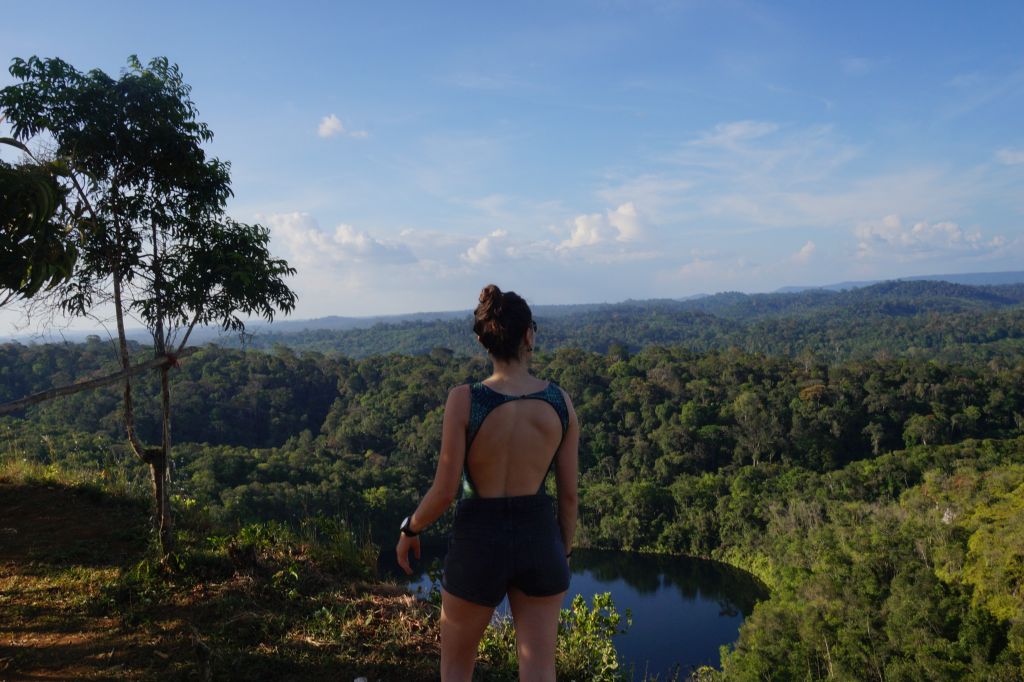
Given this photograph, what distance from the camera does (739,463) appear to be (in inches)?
1278

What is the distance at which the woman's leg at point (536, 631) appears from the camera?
1.45 meters

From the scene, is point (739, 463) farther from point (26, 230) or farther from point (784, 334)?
point (784, 334)

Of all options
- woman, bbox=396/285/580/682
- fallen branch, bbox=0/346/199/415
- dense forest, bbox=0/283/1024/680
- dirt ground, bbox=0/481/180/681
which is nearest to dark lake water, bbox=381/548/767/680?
dense forest, bbox=0/283/1024/680

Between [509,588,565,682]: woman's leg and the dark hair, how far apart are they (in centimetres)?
55

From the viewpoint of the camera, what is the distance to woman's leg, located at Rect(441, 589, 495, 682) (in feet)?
4.71

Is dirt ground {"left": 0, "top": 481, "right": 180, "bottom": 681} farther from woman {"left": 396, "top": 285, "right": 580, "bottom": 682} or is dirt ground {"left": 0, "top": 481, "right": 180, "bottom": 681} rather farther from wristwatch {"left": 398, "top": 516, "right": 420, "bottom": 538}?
woman {"left": 396, "top": 285, "right": 580, "bottom": 682}

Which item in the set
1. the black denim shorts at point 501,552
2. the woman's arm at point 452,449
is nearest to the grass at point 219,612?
the black denim shorts at point 501,552

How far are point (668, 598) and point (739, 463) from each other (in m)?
11.3

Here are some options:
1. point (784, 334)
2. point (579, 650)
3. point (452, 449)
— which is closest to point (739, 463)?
point (579, 650)

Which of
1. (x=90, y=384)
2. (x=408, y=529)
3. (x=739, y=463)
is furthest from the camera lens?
(x=739, y=463)

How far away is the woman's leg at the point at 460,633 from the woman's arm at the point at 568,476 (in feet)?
0.85

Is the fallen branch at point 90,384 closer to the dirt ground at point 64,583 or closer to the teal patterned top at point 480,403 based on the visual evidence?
the dirt ground at point 64,583

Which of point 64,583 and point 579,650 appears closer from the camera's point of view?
point 579,650

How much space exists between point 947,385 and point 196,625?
39.2 m
